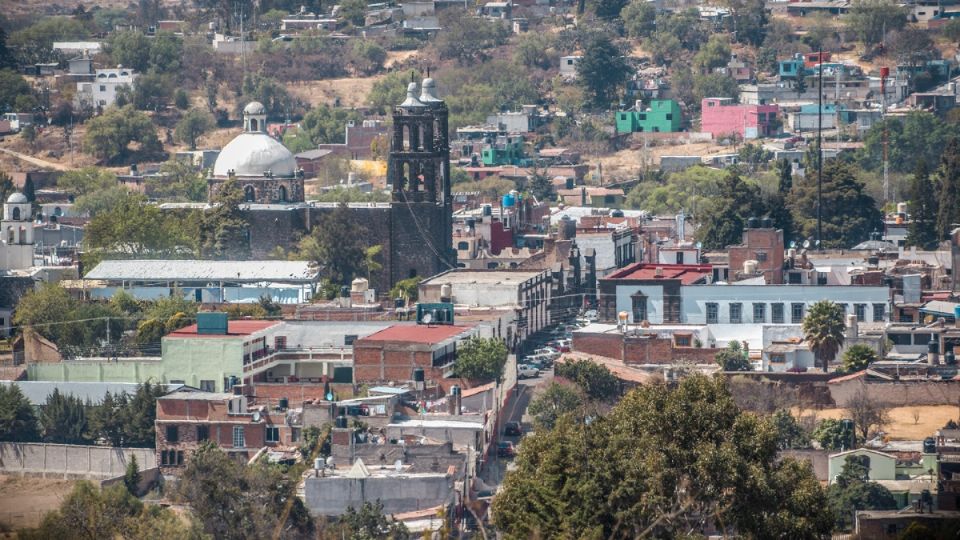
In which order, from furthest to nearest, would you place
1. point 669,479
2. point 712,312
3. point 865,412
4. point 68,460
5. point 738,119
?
point 738,119 → point 712,312 → point 68,460 → point 865,412 → point 669,479

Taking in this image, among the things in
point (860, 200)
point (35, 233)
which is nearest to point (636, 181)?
point (860, 200)

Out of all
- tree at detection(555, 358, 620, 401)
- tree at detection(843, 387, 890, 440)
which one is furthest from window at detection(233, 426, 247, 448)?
tree at detection(843, 387, 890, 440)

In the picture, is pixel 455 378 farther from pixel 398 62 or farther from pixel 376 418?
pixel 398 62

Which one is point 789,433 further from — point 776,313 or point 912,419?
point 776,313

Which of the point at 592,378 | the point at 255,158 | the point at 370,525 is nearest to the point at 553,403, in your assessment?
the point at 592,378

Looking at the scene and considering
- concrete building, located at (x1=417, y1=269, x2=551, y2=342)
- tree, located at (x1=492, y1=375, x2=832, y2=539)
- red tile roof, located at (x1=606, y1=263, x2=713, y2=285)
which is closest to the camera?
tree, located at (x1=492, y1=375, x2=832, y2=539)

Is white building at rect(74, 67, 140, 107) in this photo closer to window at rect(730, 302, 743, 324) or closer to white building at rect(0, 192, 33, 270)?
white building at rect(0, 192, 33, 270)
